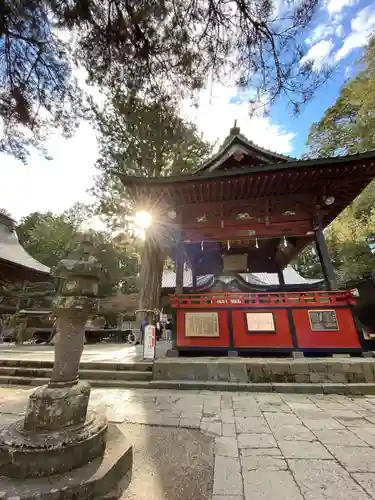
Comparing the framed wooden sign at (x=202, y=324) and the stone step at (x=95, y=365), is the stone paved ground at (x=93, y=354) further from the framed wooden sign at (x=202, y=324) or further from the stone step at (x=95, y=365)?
the framed wooden sign at (x=202, y=324)

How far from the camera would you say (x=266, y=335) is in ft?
18.9

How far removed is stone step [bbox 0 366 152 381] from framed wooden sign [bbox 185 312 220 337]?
1.48 m

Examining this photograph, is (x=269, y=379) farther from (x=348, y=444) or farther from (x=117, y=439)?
(x=117, y=439)

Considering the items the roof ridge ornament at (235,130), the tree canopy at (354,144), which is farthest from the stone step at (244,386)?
the roof ridge ornament at (235,130)

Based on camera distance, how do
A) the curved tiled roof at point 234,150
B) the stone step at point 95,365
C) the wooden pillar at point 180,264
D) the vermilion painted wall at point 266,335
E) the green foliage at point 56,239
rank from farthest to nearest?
1. the green foliage at point 56,239
2. the curved tiled roof at point 234,150
3. the wooden pillar at point 180,264
4. the vermilion painted wall at point 266,335
5. the stone step at point 95,365

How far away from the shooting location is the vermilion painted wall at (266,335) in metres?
5.68

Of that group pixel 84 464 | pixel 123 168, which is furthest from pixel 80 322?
pixel 123 168

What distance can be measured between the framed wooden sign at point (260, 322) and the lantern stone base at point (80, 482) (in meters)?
4.53

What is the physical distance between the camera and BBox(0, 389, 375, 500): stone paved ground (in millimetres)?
1733

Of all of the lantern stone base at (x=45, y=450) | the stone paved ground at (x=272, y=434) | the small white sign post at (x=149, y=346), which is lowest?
the stone paved ground at (x=272, y=434)

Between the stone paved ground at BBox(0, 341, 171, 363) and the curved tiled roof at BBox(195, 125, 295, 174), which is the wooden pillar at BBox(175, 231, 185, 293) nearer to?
the stone paved ground at BBox(0, 341, 171, 363)

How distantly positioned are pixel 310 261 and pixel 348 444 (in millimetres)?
27898

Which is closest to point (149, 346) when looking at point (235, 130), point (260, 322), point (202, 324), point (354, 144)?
point (202, 324)

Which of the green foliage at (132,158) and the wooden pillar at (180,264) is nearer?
the wooden pillar at (180,264)
